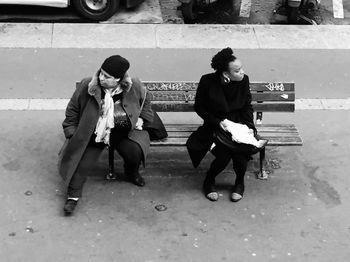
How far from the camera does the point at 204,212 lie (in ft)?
23.2

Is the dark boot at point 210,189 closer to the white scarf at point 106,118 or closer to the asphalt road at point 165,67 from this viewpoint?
the white scarf at point 106,118

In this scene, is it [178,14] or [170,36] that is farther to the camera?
[178,14]

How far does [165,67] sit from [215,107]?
2.63m

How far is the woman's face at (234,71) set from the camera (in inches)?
272

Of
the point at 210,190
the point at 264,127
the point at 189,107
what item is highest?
the point at 189,107

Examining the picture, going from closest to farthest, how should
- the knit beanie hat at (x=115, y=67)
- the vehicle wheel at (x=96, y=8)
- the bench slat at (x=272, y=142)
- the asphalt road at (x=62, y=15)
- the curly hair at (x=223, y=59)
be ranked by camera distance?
the knit beanie hat at (x=115, y=67)
the curly hair at (x=223, y=59)
the bench slat at (x=272, y=142)
the vehicle wheel at (x=96, y=8)
the asphalt road at (x=62, y=15)

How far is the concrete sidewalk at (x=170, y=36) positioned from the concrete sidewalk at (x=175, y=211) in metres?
2.19

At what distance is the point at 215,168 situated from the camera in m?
7.18

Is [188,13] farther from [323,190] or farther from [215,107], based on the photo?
[323,190]

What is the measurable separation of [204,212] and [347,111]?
8.38 feet

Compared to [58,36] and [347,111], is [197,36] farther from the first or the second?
[347,111]

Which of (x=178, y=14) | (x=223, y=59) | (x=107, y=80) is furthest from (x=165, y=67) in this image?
(x=107, y=80)

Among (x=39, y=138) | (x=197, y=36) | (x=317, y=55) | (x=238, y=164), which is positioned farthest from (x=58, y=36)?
(x=238, y=164)

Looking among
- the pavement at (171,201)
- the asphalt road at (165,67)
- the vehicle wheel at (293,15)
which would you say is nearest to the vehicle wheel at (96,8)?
the asphalt road at (165,67)
